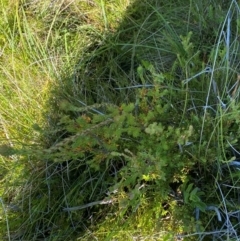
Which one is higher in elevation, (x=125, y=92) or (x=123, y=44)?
(x=123, y=44)

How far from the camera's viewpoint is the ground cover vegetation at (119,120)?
3.33 feet

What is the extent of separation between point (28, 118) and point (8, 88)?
149 millimetres

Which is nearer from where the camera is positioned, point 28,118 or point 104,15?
point 28,118

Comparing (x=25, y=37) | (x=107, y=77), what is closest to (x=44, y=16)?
(x=25, y=37)

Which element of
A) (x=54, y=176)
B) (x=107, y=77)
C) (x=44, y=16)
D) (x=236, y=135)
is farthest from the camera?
(x=44, y=16)

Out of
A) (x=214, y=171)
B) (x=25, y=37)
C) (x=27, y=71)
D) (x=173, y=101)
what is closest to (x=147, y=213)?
(x=214, y=171)

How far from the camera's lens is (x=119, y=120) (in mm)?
922

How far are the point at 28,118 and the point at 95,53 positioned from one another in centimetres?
32

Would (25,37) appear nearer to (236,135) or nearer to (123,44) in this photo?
(123,44)

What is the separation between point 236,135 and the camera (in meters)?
1.06

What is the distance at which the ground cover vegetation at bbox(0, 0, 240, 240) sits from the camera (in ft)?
3.33

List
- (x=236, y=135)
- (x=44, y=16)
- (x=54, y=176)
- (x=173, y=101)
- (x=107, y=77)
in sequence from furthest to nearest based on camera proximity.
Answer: (x=44, y=16)
(x=107, y=77)
(x=54, y=176)
(x=173, y=101)
(x=236, y=135)

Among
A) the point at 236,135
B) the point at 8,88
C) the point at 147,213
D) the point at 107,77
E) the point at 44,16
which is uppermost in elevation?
the point at 44,16

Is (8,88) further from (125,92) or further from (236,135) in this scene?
(236,135)
